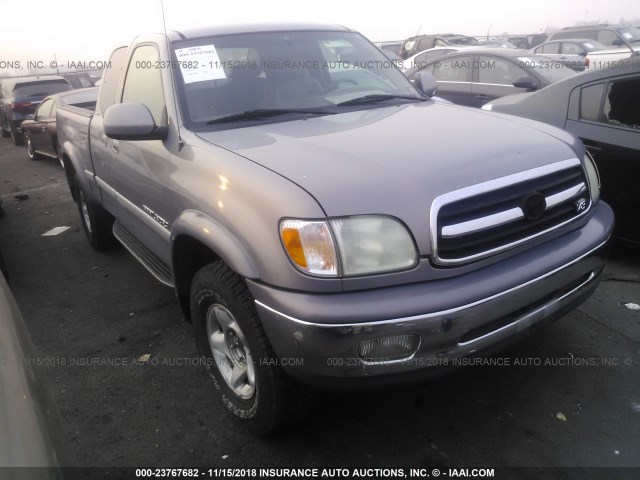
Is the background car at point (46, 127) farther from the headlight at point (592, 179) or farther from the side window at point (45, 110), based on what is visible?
the headlight at point (592, 179)

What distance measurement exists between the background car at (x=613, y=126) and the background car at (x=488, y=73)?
2.57 m

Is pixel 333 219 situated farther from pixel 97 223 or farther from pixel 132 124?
pixel 97 223

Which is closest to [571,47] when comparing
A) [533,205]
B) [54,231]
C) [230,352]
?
[54,231]

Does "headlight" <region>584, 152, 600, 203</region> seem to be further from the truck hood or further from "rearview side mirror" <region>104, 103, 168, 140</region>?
"rearview side mirror" <region>104, 103, 168, 140</region>

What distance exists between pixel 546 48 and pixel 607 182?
13.2 metres

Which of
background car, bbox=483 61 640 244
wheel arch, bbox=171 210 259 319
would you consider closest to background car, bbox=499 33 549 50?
background car, bbox=483 61 640 244

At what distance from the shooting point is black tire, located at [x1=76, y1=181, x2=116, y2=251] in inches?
192

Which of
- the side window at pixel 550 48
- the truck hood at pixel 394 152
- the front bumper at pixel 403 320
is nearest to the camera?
the front bumper at pixel 403 320

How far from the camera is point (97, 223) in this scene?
498 centimetres

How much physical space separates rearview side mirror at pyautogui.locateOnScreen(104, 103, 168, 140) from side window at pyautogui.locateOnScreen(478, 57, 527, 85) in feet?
18.6

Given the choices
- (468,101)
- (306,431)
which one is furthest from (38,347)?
(468,101)

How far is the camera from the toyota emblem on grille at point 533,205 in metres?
2.30

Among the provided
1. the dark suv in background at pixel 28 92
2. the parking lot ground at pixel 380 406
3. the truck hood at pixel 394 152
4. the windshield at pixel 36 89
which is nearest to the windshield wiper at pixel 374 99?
the truck hood at pixel 394 152

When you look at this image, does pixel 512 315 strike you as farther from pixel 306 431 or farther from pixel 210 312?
pixel 210 312
